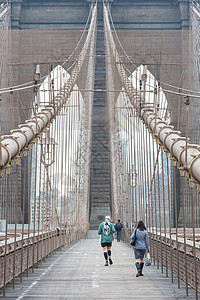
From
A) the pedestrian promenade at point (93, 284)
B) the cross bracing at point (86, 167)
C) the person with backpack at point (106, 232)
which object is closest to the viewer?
the cross bracing at point (86, 167)

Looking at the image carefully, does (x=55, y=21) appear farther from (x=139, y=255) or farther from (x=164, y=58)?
(x=139, y=255)

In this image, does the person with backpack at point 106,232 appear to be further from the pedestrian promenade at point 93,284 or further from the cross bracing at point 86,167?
the cross bracing at point 86,167

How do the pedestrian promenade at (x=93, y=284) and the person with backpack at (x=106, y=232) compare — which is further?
the person with backpack at (x=106, y=232)

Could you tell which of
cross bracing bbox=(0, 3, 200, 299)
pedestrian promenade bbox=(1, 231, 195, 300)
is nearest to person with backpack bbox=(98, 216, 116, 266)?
pedestrian promenade bbox=(1, 231, 195, 300)

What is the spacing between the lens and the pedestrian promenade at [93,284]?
265 inches

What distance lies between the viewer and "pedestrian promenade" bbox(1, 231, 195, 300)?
6.73 metres

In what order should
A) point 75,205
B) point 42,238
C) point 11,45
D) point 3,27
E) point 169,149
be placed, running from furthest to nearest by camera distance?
point 11,45 < point 3,27 < point 75,205 < point 42,238 < point 169,149

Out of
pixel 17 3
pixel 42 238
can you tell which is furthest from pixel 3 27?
pixel 42 238

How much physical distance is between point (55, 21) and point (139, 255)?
26.0 metres

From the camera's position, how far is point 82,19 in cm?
3319

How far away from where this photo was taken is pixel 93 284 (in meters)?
7.72

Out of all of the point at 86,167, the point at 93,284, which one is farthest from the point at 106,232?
the point at 86,167

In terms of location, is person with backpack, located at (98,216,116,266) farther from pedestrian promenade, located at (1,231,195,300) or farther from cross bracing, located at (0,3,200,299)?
cross bracing, located at (0,3,200,299)

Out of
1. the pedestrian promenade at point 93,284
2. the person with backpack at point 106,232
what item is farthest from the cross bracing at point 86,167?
the person with backpack at point 106,232
